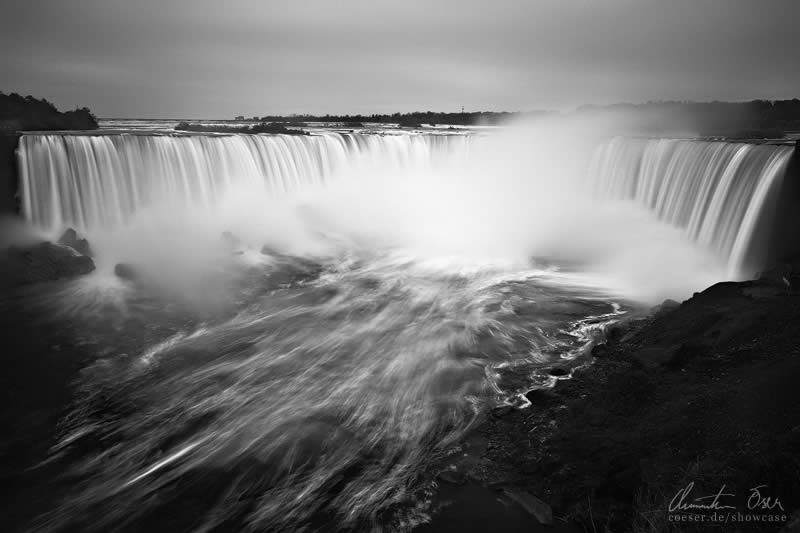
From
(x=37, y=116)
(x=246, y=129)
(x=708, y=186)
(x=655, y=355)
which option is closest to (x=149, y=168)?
(x=37, y=116)

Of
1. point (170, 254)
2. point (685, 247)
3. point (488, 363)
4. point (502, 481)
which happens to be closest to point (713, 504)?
point (502, 481)

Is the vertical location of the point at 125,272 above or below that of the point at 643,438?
below

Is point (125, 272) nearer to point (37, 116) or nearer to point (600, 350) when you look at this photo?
point (600, 350)

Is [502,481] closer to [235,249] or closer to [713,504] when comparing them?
[713,504]

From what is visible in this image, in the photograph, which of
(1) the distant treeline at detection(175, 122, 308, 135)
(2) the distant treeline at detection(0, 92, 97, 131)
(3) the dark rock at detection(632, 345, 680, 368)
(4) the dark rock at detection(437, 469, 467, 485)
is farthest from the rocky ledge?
(1) the distant treeline at detection(175, 122, 308, 135)

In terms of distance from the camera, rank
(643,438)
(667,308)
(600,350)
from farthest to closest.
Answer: (667,308) → (600,350) → (643,438)
